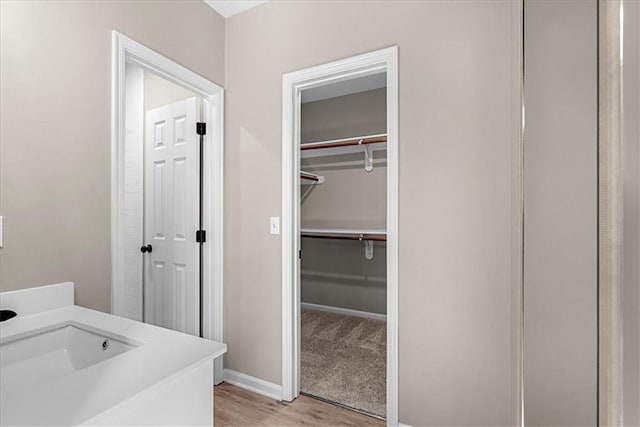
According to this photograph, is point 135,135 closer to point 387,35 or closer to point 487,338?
point 387,35

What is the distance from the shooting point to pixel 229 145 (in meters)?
2.33

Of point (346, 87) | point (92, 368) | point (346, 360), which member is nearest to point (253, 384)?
point (346, 360)

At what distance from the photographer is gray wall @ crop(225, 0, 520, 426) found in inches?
59.9

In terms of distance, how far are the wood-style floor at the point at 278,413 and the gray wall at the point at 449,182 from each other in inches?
14.9

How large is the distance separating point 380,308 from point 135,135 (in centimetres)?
295

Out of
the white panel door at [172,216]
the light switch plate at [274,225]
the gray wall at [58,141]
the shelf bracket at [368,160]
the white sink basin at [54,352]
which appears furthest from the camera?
the shelf bracket at [368,160]

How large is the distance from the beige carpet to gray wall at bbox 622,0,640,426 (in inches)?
77.7

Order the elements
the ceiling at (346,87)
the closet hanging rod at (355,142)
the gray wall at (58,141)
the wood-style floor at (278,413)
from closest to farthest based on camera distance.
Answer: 1. the gray wall at (58,141)
2. the wood-style floor at (278,413)
3. the closet hanging rod at (355,142)
4. the ceiling at (346,87)

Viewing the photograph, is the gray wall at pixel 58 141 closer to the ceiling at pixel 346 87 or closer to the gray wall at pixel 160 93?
the gray wall at pixel 160 93

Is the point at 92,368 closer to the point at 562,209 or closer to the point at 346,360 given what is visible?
the point at 562,209

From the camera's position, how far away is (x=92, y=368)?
824 mm

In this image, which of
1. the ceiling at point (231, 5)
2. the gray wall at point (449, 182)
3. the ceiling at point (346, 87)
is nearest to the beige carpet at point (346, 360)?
the gray wall at point (449, 182)

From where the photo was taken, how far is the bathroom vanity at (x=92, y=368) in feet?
2.24

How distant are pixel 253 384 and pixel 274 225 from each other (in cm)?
109
